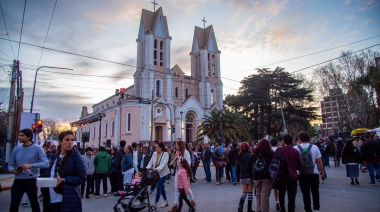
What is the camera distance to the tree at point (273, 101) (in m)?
42.5

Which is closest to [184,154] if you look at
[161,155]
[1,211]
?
[161,155]

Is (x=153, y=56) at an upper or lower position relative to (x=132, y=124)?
upper

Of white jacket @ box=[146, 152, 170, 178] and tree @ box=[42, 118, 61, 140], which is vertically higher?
tree @ box=[42, 118, 61, 140]

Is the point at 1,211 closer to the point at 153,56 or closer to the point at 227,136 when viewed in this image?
the point at 227,136

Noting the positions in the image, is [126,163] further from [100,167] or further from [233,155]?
[233,155]

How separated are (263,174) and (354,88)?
3073 centimetres

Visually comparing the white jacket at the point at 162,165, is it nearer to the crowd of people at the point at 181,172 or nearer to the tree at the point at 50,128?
the crowd of people at the point at 181,172

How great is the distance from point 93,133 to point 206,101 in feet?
105

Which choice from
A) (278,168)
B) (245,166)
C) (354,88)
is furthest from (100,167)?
(354,88)

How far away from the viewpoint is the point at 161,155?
7.53 metres

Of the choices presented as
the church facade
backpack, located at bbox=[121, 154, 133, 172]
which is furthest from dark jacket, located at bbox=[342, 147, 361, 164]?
the church facade

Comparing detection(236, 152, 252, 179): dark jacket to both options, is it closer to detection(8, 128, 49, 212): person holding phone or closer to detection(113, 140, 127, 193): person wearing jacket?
detection(8, 128, 49, 212): person holding phone

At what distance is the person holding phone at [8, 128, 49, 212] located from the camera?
4.96 m

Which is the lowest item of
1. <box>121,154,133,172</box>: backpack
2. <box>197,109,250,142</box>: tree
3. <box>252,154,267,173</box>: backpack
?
<box>121,154,133,172</box>: backpack
